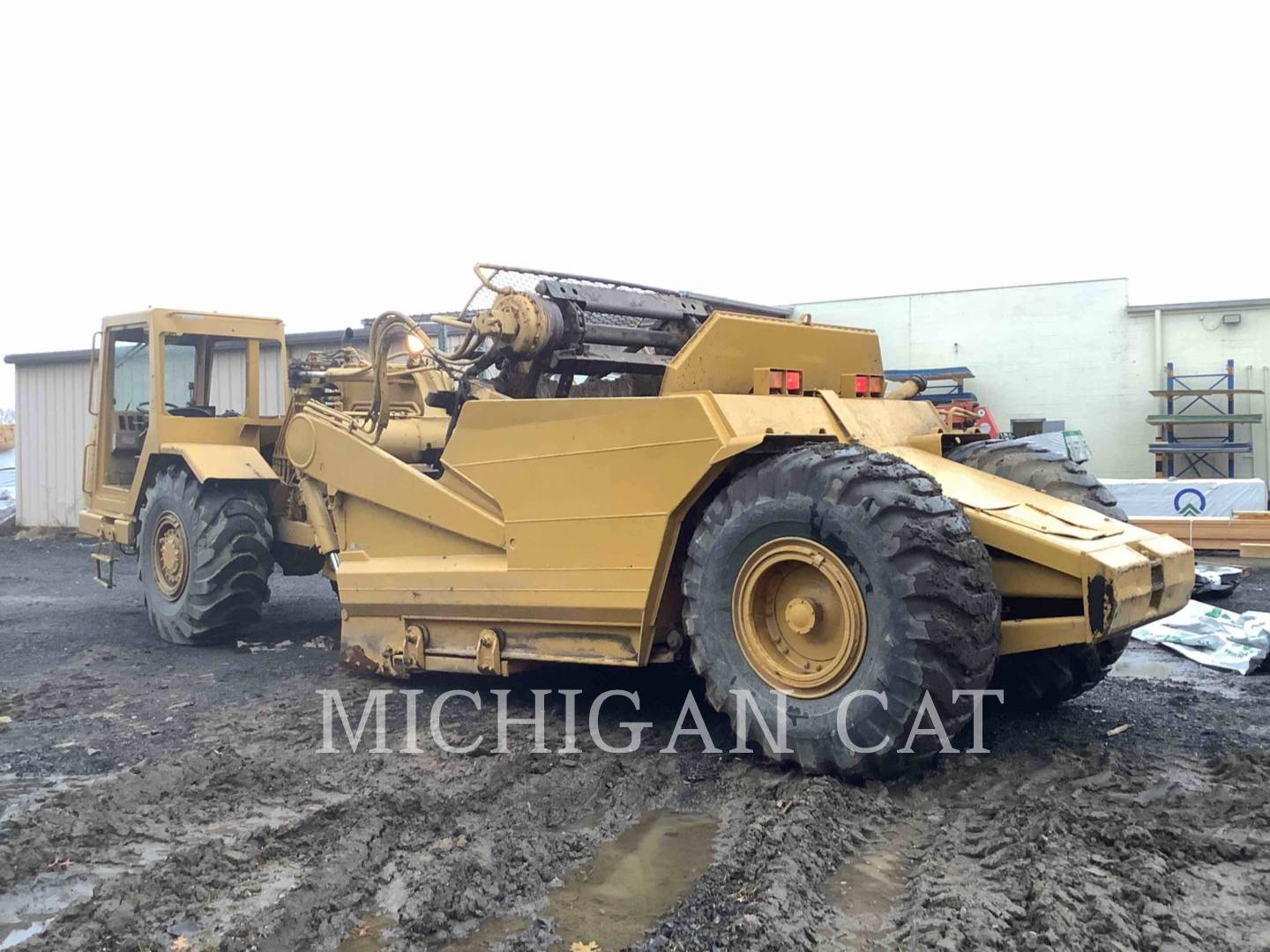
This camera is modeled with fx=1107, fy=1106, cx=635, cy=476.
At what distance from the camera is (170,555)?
8.09 metres

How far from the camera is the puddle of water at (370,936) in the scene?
314 centimetres

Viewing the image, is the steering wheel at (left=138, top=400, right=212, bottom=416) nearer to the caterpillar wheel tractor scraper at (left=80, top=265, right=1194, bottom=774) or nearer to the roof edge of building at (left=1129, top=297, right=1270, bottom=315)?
the caterpillar wheel tractor scraper at (left=80, top=265, right=1194, bottom=774)

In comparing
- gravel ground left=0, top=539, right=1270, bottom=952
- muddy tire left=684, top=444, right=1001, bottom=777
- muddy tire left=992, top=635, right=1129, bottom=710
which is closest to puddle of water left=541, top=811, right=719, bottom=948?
gravel ground left=0, top=539, right=1270, bottom=952

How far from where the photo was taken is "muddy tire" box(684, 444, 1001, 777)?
4.02 m

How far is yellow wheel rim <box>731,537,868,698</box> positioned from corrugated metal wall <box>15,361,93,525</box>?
644 inches

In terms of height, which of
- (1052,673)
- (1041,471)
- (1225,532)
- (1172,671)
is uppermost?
(1041,471)

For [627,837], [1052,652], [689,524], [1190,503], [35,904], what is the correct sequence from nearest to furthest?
[35,904] → [627,837] → [689,524] → [1052,652] → [1190,503]

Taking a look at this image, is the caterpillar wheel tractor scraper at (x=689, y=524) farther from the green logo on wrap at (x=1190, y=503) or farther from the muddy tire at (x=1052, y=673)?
the green logo on wrap at (x=1190, y=503)

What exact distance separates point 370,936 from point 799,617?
2.00 m

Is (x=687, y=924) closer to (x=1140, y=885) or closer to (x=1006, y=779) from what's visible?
(x=1140, y=885)

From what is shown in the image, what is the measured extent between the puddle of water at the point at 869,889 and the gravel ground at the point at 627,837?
0.03 ft

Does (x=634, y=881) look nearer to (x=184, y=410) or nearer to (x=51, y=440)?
(x=184, y=410)

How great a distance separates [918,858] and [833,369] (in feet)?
9.40

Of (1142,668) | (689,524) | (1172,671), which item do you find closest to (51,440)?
(689,524)
